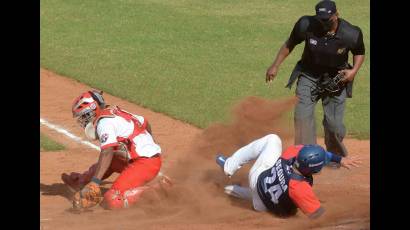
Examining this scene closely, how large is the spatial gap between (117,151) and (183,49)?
9.47m

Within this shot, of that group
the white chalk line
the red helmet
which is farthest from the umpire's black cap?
the white chalk line

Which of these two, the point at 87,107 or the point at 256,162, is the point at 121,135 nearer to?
the point at 87,107

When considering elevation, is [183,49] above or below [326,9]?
below

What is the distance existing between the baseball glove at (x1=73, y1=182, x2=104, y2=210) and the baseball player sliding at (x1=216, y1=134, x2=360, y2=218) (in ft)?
5.10

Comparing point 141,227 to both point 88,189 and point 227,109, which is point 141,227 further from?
point 227,109

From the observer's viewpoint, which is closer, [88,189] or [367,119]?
[88,189]

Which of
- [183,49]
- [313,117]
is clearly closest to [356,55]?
[313,117]

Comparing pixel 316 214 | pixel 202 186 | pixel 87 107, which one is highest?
pixel 87 107

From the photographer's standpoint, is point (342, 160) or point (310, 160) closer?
point (310, 160)

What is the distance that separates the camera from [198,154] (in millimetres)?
12906

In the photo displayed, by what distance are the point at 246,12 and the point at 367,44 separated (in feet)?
13.0

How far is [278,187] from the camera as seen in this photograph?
1038 centimetres

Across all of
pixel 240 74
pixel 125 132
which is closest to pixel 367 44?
pixel 240 74

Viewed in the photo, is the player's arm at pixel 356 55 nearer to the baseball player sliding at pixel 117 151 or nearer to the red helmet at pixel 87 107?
the baseball player sliding at pixel 117 151
